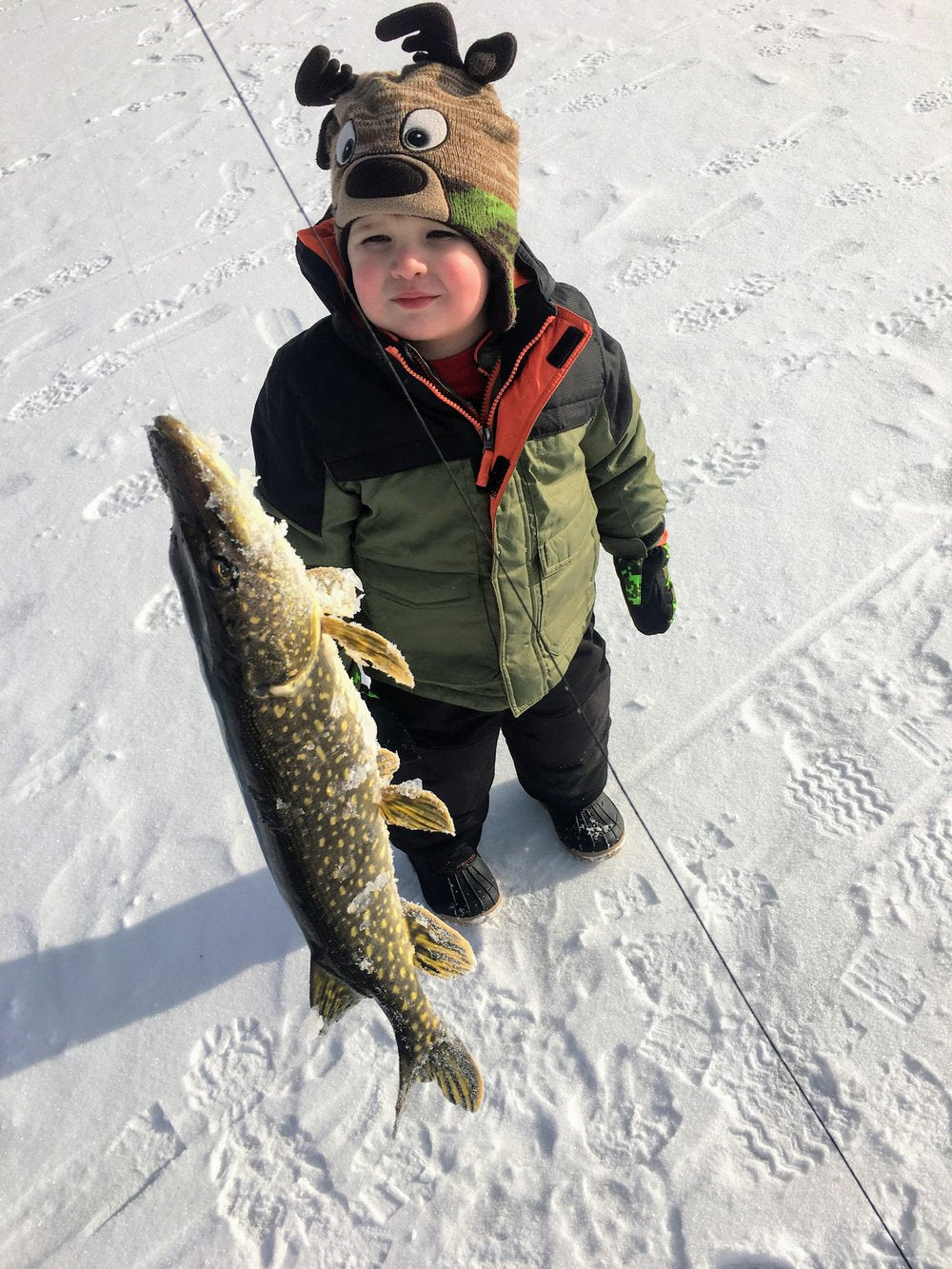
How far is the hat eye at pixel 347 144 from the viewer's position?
174cm

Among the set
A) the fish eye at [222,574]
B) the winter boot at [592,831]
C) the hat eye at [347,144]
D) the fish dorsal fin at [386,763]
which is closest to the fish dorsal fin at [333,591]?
the fish eye at [222,574]

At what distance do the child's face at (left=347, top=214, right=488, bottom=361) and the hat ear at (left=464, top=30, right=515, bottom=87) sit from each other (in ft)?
1.20

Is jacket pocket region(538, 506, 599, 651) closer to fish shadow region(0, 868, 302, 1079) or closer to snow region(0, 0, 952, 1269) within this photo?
snow region(0, 0, 952, 1269)

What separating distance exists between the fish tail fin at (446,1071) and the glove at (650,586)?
122 centimetres

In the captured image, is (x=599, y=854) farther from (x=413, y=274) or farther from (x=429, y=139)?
(x=429, y=139)

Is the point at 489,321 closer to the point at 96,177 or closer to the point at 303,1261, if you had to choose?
the point at 303,1261

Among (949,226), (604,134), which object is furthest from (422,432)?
(604,134)

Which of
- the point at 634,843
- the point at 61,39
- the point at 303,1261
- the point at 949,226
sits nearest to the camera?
the point at 303,1261

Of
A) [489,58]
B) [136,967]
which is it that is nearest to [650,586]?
[489,58]

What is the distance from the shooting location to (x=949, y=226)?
13.9ft

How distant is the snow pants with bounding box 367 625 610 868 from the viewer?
2.22m

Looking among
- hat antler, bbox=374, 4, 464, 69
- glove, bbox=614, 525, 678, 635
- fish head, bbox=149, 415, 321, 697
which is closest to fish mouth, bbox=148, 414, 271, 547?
fish head, bbox=149, 415, 321, 697

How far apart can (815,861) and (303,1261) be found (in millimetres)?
1580

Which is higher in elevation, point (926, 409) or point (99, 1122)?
point (99, 1122)
